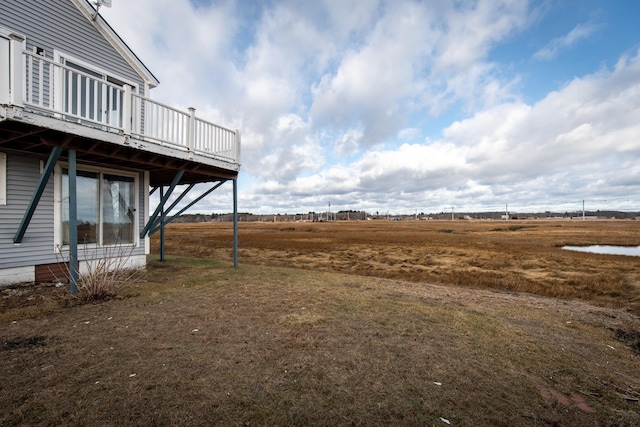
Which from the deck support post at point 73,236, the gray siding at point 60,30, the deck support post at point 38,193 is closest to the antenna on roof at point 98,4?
the gray siding at point 60,30

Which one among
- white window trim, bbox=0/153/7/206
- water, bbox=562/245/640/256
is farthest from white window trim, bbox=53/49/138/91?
water, bbox=562/245/640/256

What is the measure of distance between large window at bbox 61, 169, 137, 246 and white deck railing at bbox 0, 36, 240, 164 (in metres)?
1.54

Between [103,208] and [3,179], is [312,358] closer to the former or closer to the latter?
[103,208]

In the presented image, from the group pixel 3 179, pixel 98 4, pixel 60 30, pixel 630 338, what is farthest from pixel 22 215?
pixel 630 338

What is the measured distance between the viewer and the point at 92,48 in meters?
9.23

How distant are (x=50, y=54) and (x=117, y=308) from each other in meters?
7.08

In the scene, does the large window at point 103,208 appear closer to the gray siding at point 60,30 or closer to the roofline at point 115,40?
the gray siding at point 60,30

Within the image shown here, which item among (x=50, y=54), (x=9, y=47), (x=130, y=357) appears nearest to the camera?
(x=130, y=357)

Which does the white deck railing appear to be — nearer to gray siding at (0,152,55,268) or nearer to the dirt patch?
gray siding at (0,152,55,268)

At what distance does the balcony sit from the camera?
224 inches

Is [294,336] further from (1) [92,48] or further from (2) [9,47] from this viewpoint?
(1) [92,48]

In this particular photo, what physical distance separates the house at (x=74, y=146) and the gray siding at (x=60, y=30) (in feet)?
0.08

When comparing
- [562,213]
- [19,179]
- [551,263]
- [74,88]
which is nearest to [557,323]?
[551,263]

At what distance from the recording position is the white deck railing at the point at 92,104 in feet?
18.8
